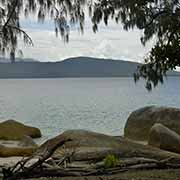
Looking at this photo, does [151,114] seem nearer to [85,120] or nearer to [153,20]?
[153,20]

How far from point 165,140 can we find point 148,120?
512 centimetres

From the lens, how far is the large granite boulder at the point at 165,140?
1264 centimetres

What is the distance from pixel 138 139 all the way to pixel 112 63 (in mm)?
116102

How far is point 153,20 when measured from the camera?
34.2ft

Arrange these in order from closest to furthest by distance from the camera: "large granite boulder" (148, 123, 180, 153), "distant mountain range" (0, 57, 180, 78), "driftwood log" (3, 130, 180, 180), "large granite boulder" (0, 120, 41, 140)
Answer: "driftwood log" (3, 130, 180, 180)
"large granite boulder" (148, 123, 180, 153)
"large granite boulder" (0, 120, 41, 140)
"distant mountain range" (0, 57, 180, 78)

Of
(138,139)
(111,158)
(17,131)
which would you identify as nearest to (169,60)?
(111,158)

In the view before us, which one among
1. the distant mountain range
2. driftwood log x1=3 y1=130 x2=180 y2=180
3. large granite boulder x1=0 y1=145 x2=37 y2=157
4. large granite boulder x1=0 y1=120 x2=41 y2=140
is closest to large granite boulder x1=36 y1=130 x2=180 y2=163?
driftwood log x1=3 y1=130 x2=180 y2=180

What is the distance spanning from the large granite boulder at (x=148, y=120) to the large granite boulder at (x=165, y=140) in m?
4.21

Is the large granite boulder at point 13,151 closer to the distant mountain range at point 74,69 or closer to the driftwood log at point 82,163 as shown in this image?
the driftwood log at point 82,163

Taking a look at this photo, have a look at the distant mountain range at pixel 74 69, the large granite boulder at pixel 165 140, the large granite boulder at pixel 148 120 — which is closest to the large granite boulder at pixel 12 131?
the large granite boulder at pixel 148 120

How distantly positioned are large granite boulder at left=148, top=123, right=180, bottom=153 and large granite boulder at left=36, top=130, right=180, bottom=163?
114 centimetres

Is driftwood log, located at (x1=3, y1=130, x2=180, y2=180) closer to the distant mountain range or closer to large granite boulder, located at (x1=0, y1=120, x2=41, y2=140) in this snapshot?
large granite boulder, located at (x1=0, y1=120, x2=41, y2=140)

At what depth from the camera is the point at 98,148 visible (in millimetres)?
10344

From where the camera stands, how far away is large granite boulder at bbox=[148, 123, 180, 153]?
1264 cm
